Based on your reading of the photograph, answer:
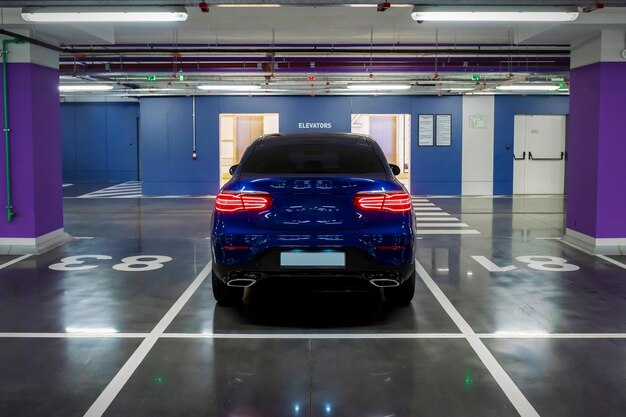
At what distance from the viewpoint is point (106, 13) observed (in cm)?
622

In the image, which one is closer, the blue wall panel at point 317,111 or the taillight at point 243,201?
the taillight at point 243,201

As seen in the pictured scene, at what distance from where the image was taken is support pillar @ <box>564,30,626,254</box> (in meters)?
Result: 8.19

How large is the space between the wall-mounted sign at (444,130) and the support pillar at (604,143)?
28.6 ft

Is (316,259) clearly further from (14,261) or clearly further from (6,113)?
(6,113)

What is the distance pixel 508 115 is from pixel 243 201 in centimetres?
1429

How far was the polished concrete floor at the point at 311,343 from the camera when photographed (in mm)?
3426

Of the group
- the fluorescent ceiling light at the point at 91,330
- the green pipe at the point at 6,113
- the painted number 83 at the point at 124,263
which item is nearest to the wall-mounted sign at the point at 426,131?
the painted number 83 at the point at 124,263

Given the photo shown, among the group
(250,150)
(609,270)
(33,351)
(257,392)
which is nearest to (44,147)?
(250,150)

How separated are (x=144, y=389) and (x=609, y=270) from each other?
537 centimetres

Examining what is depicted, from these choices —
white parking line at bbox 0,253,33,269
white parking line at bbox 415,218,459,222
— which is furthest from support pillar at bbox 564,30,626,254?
white parking line at bbox 0,253,33,269

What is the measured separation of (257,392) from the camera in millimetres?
3543

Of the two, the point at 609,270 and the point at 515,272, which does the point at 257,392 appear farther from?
the point at 609,270

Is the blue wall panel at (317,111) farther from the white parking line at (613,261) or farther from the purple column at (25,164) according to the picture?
the white parking line at (613,261)

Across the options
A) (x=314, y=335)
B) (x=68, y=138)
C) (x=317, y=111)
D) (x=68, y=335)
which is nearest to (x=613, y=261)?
(x=314, y=335)
